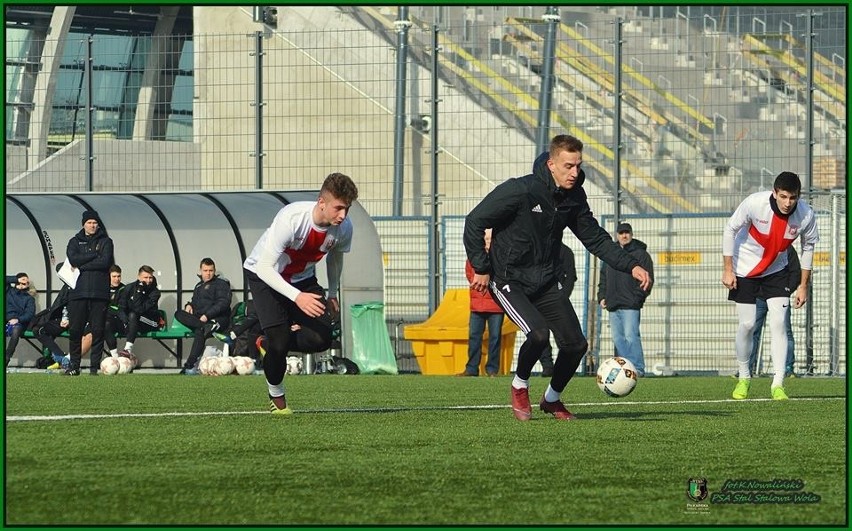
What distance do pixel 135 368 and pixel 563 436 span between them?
15088 millimetres

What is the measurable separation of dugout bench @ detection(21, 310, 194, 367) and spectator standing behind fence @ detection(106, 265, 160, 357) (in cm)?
15

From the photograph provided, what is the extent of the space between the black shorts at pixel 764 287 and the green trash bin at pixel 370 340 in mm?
8979

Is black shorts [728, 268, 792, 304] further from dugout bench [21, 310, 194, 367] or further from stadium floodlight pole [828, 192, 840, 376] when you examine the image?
dugout bench [21, 310, 194, 367]

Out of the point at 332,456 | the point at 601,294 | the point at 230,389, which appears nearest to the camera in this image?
the point at 332,456

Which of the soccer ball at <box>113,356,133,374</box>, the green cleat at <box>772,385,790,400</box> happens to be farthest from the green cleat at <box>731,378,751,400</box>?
the soccer ball at <box>113,356,133,374</box>

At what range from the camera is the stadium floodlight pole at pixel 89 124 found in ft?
76.1

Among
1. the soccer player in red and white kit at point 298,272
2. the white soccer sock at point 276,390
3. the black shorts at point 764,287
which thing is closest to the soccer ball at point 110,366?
the black shorts at point 764,287

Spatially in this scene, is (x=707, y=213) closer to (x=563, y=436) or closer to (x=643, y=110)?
(x=643, y=110)

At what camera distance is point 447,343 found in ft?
68.8

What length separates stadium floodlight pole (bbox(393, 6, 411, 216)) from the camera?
21.8 metres

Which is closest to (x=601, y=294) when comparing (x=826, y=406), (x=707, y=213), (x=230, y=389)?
(x=707, y=213)

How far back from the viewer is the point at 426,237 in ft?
72.2

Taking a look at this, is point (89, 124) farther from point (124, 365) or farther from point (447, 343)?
point (447, 343)

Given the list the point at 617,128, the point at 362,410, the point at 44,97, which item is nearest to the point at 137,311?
the point at 44,97
